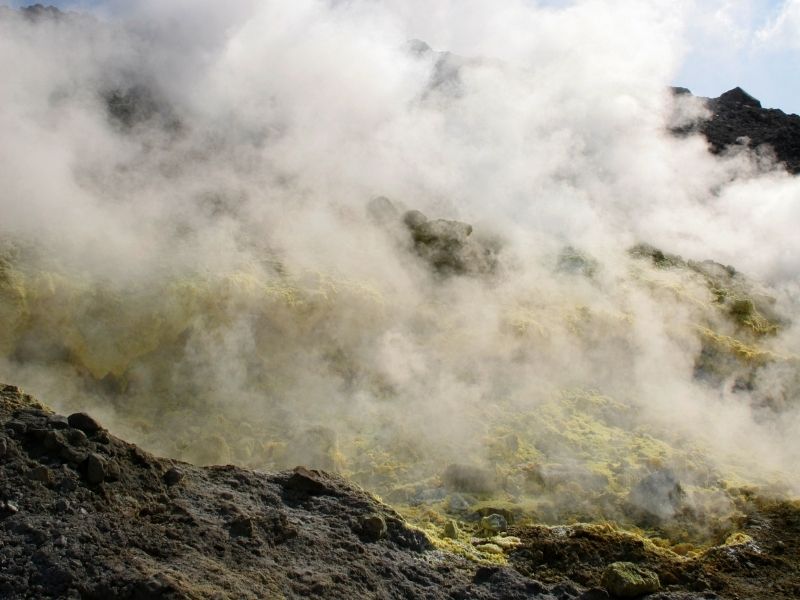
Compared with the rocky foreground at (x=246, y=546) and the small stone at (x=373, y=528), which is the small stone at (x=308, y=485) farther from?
the small stone at (x=373, y=528)

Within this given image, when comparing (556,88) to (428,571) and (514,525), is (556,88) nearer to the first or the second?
(514,525)

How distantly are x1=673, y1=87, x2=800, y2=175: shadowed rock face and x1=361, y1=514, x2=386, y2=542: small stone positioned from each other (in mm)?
14596

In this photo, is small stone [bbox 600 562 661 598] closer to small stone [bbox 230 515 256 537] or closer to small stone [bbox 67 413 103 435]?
small stone [bbox 230 515 256 537]

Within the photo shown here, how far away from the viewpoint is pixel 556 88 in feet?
51.6

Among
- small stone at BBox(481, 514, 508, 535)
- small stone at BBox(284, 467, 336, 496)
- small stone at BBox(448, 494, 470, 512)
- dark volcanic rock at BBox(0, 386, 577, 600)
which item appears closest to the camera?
dark volcanic rock at BBox(0, 386, 577, 600)

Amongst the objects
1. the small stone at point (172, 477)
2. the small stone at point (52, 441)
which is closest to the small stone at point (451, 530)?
the small stone at point (172, 477)

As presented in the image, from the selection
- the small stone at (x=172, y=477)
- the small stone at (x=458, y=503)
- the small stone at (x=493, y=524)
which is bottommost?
the small stone at (x=172, y=477)

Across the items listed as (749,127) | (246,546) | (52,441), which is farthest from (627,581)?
(749,127)

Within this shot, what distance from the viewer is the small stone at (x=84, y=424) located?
15.2 ft

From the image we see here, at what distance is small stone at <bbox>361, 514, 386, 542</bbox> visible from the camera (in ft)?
16.1

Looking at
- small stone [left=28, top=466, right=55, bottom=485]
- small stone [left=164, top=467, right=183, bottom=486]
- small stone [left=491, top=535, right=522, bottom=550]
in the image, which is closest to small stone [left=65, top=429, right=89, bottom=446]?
small stone [left=28, top=466, right=55, bottom=485]

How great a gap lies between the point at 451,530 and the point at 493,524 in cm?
42

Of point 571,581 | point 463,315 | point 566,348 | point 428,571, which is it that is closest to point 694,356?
point 566,348

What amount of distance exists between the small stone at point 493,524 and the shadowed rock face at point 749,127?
13423 millimetres
